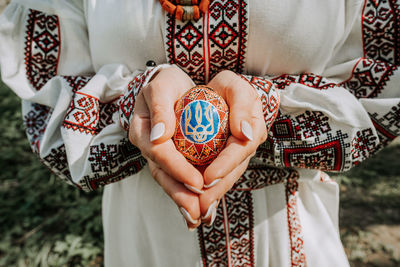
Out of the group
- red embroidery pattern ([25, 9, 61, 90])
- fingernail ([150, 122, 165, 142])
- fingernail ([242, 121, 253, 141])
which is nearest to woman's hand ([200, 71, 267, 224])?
fingernail ([242, 121, 253, 141])

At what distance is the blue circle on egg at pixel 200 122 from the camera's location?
69 centimetres

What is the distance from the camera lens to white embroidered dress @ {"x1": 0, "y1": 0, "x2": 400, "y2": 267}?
0.79m

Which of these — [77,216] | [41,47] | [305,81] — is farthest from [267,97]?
[77,216]

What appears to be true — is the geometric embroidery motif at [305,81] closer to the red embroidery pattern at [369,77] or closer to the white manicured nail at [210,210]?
the red embroidery pattern at [369,77]

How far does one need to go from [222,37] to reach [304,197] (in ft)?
2.15

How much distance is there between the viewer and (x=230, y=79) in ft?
2.50

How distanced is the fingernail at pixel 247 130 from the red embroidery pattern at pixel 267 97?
0.15m

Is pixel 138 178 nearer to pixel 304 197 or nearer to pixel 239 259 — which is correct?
pixel 239 259

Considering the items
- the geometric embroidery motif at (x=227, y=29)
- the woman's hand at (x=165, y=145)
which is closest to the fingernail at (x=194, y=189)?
the woman's hand at (x=165, y=145)

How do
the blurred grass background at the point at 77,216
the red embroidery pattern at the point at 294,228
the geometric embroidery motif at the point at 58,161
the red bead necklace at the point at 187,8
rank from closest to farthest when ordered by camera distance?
the red bead necklace at the point at 187,8, the geometric embroidery motif at the point at 58,161, the red embroidery pattern at the point at 294,228, the blurred grass background at the point at 77,216

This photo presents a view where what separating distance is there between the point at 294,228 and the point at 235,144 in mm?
537

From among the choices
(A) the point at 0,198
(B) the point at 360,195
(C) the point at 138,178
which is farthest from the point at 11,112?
(B) the point at 360,195

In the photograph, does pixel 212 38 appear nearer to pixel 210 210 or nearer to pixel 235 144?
pixel 235 144

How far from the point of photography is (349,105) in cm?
79
